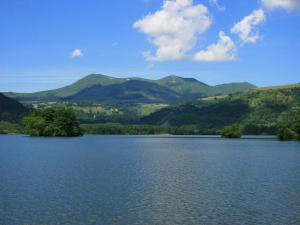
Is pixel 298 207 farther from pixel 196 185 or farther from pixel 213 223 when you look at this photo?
pixel 196 185

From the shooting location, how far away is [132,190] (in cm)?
6775

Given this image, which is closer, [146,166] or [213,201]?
[213,201]

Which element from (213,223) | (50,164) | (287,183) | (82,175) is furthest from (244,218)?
(50,164)

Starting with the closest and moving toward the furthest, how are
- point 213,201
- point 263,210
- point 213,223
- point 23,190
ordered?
point 213,223 → point 263,210 → point 213,201 → point 23,190

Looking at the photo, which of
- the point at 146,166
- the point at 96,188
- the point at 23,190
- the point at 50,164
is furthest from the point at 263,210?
the point at 50,164

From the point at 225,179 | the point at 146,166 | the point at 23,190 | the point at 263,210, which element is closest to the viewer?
the point at 263,210

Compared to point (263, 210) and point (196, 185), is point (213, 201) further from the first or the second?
point (196, 185)

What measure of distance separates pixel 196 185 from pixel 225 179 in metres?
10.1

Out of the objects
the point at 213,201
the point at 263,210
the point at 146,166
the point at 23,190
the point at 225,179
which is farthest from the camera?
the point at 146,166

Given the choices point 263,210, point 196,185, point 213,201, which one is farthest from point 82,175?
point 263,210

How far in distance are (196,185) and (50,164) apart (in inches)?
1780

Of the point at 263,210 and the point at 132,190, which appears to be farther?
the point at 132,190

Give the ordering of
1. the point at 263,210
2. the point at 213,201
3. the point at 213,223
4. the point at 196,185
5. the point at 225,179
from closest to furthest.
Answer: the point at 213,223 < the point at 263,210 < the point at 213,201 < the point at 196,185 < the point at 225,179

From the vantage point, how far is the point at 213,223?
4728 centimetres
